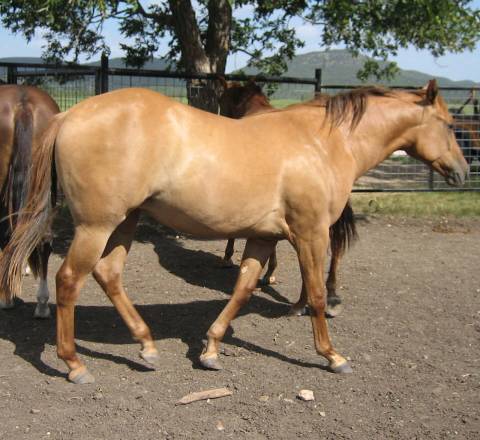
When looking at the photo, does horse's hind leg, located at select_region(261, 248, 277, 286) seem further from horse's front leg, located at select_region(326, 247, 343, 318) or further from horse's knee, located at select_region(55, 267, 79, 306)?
horse's knee, located at select_region(55, 267, 79, 306)

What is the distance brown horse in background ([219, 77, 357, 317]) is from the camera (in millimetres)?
5012

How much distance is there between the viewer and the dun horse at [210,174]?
3422mm

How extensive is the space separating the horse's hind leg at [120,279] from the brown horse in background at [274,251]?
1367 mm

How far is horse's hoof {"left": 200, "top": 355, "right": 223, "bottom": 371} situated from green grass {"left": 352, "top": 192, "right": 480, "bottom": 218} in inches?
226

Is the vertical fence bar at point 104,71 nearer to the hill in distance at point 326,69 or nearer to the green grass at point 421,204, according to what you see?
the hill in distance at point 326,69

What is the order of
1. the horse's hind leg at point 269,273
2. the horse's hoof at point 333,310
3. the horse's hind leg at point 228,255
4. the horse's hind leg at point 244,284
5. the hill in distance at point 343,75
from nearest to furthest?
1. the horse's hind leg at point 244,284
2. the horse's hoof at point 333,310
3. the horse's hind leg at point 269,273
4. the horse's hind leg at point 228,255
5. the hill in distance at point 343,75

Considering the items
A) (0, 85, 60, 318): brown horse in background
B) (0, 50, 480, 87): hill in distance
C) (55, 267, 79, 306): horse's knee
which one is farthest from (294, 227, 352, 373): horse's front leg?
(0, 50, 480, 87): hill in distance

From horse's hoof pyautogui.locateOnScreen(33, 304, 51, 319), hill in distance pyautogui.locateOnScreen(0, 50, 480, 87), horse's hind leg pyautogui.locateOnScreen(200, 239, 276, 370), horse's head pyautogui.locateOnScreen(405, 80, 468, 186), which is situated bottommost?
horse's hoof pyautogui.locateOnScreen(33, 304, 51, 319)

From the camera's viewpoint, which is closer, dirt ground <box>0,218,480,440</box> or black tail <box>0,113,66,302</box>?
dirt ground <box>0,218,480,440</box>

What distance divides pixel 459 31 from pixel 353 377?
518 centimetres

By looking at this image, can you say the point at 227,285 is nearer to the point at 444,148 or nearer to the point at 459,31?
the point at 444,148

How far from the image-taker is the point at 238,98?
21.7ft

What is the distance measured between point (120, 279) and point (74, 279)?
425mm

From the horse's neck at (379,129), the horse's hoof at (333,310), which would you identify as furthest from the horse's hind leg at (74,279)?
the horse's hoof at (333,310)
